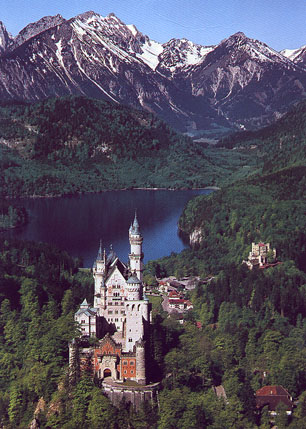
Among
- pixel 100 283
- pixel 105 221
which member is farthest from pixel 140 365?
pixel 105 221

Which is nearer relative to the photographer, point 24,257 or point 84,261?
point 24,257

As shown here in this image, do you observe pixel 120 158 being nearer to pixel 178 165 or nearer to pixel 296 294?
pixel 178 165

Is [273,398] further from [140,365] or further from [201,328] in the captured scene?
[201,328]

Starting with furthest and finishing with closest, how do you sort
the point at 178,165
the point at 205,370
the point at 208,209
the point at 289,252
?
the point at 178,165 → the point at 208,209 → the point at 289,252 → the point at 205,370

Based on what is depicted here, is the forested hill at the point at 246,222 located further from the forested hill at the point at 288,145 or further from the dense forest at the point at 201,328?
the forested hill at the point at 288,145

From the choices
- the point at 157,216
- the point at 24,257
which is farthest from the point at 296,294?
the point at 157,216

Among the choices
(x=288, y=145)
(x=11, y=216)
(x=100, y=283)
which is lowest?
(x=100, y=283)
